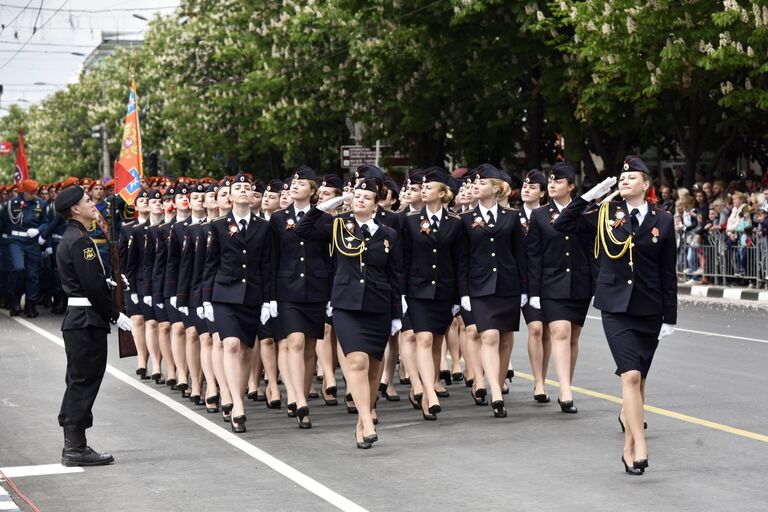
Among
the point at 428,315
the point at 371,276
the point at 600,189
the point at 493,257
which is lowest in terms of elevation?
the point at 428,315

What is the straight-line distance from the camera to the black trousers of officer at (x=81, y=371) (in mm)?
9969

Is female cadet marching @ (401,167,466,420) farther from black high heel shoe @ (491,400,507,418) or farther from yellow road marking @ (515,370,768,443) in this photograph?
yellow road marking @ (515,370,768,443)

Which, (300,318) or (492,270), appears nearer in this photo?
(300,318)

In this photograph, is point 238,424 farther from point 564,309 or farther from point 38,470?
point 564,309

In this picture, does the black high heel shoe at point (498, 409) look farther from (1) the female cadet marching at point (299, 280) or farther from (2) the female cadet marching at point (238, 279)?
(2) the female cadet marching at point (238, 279)

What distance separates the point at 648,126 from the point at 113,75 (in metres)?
55.5

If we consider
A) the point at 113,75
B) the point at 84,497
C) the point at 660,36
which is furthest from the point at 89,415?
the point at 113,75

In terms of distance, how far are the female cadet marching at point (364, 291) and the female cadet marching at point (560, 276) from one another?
68.8 inches

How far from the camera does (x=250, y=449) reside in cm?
1039

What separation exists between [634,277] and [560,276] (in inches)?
107

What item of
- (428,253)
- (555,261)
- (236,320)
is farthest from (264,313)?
(555,261)

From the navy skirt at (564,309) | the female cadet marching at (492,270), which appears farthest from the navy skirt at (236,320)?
the navy skirt at (564,309)

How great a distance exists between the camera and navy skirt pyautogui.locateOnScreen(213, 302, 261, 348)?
11.5m

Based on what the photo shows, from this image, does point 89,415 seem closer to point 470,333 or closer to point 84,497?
point 84,497
